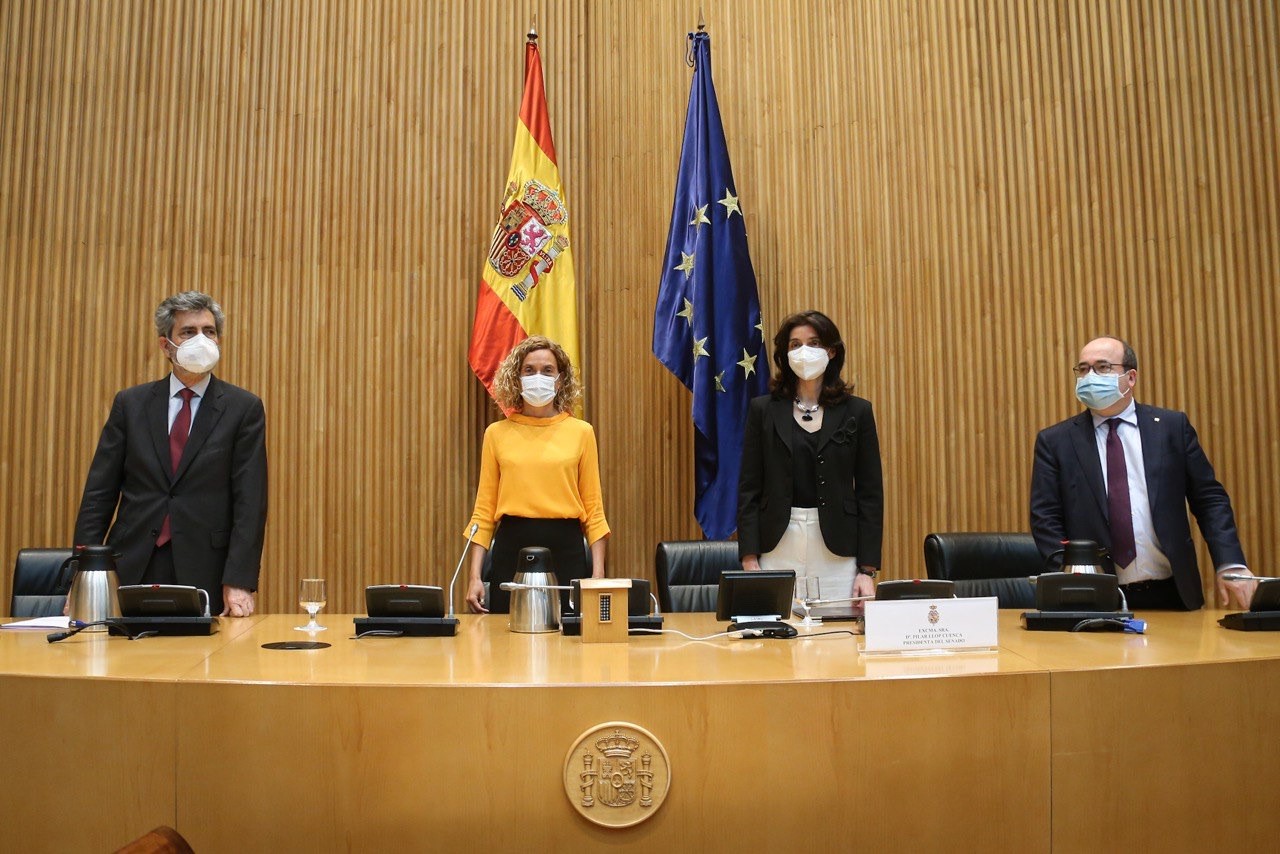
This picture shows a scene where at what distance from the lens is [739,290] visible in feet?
15.2

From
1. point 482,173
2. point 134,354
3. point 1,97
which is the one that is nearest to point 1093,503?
point 482,173

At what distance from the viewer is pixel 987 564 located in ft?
11.3

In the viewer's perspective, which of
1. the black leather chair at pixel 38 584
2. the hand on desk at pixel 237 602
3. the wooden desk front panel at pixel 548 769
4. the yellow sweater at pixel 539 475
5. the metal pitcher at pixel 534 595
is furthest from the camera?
the yellow sweater at pixel 539 475

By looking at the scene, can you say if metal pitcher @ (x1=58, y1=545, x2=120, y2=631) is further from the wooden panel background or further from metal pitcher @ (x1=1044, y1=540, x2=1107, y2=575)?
metal pitcher @ (x1=1044, y1=540, x2=1107, y2=575)

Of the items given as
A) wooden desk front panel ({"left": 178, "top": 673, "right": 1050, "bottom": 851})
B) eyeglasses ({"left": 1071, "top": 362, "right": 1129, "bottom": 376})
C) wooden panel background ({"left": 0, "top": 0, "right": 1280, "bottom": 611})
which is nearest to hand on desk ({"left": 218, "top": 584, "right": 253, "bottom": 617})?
wooden desk front panel ({"left": 178, "top": 673, "right": 1050, "bottom": 851})

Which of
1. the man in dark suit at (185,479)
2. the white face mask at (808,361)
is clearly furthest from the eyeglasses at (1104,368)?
the man in dark suit at (185,479)

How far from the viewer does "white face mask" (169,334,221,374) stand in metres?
3.16

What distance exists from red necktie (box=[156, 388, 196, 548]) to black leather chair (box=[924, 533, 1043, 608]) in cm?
238

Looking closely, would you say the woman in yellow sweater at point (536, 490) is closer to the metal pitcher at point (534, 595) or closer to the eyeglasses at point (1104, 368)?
the metal pitcher at point (534, 595)

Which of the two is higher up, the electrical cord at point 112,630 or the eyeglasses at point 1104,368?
the eyeglasses at point 1104,368

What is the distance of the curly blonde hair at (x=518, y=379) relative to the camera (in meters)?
3.44

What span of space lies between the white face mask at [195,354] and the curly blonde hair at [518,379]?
897 millimetres

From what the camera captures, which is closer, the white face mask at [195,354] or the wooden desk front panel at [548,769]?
the wooden desk front panel at [548,769]

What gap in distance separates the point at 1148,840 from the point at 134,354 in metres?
4.12
